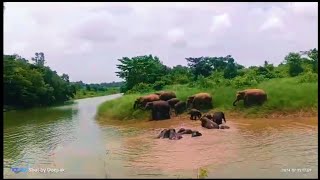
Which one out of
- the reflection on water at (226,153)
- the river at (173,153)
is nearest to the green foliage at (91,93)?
the river at (173,153)

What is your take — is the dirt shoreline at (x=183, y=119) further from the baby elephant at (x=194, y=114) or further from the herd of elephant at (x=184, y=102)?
the herd of elephant at (x=184, y=102)

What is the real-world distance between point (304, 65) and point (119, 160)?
18.2 metres

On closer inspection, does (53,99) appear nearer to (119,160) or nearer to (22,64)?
(22,64)

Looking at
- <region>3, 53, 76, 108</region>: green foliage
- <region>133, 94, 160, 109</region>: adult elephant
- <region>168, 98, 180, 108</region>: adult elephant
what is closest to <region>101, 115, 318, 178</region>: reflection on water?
<region>168, 98, 180, 108</region>: adult elephant

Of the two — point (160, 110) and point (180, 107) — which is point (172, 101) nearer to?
point (180, 107)

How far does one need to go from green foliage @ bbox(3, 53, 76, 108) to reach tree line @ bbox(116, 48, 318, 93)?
31.1 ft

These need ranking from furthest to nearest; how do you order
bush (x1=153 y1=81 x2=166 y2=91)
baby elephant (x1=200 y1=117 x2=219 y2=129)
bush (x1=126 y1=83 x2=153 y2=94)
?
1. bush (x1=153 y1=81 x2=166 y2=91)
2. bush (x1=126 y1=83 x2=153 y2=94)
3. baby elephant (x1=200 y1=117 x2=219 y2=129)

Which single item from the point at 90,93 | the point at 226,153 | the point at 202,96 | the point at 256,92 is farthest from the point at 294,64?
the point at 90,93

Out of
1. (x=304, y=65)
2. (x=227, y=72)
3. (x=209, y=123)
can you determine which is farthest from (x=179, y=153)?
(x=227, y=72)

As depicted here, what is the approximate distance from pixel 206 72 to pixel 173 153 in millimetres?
25139

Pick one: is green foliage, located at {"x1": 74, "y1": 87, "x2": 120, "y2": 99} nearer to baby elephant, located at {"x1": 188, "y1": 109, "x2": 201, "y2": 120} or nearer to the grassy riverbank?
the grassy riverbank

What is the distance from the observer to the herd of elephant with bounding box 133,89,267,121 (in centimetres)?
1958

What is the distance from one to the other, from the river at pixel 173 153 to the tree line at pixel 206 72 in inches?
318

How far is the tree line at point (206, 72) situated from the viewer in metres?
25.2
